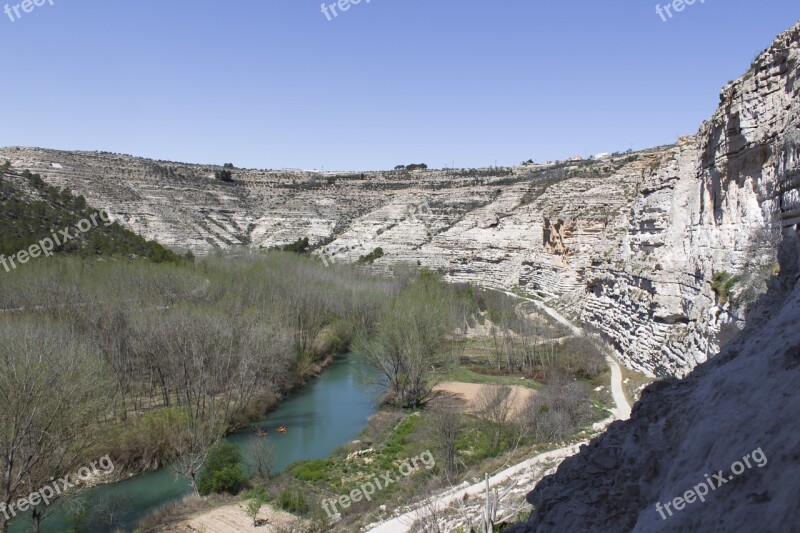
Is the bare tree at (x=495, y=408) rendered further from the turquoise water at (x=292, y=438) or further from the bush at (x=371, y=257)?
the bush at (x=371, y=257)

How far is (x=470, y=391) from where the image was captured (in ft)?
80.0

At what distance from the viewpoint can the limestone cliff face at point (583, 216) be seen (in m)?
12.0

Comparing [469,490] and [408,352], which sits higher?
[408,352]

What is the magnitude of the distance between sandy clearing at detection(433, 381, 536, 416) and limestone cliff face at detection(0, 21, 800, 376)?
14.8ft

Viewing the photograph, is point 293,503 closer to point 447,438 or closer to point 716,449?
point 447,438

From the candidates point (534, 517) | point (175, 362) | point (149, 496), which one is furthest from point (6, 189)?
point (534, 517)

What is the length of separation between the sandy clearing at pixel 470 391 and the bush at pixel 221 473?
9.38 m

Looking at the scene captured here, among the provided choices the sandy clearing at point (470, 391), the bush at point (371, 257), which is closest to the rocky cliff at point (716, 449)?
the sandy clearing at point (470, 391)

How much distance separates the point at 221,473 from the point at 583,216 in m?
31.7

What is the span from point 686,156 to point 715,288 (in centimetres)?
794

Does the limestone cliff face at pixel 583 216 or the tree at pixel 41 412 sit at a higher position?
the limestone cliff face at pixel 583 216

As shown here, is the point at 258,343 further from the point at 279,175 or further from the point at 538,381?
the point at 279,175

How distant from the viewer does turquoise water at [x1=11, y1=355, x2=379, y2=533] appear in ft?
45.1

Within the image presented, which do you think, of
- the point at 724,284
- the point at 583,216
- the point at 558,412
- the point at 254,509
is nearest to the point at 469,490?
the point at 254,509
